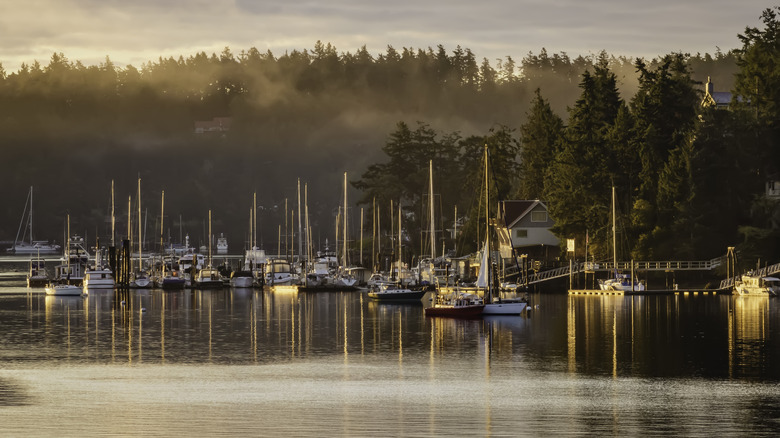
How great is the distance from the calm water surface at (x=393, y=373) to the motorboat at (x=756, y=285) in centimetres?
1023

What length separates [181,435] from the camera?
A: 4084 cm

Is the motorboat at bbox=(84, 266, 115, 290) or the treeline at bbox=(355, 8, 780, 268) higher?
the treeline at bbox=(355, 8, 780, 268)

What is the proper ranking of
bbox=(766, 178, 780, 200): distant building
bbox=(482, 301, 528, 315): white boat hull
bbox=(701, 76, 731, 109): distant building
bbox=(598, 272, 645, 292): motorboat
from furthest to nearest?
bbox=(701, 76, 731, 109): distant building, bbox=(766, 178, 780, 200): distant building, bbox=(598, 272, 645, 292): motorboat, bbox=(482, 301, 528, 315): white boat hull

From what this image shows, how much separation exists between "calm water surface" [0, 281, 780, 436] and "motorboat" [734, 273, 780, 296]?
10230 mm

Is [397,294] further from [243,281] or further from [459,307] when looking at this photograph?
[243,281]

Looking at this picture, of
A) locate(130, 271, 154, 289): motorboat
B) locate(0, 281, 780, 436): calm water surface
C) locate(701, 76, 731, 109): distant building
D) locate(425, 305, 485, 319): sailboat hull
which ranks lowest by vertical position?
locate(0, 281, 780, 436): calm water surface

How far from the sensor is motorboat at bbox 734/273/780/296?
11312cm

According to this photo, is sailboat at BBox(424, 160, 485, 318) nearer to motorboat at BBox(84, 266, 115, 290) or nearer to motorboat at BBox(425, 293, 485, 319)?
motorboat at BBox(425, 293, 485, 319)

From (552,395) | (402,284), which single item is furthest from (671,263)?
(552,395)

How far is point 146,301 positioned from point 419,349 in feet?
190

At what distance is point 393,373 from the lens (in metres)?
58.7

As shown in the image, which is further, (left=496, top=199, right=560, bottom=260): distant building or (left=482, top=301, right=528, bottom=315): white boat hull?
(left=496, top=199, right=560, bottom=260): distant building

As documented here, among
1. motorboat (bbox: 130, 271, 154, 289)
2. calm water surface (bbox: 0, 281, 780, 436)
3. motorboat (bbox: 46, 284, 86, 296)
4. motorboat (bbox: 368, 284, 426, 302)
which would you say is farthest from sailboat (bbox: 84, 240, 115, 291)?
motorboat (bbox: 368, 284, 426, 302)

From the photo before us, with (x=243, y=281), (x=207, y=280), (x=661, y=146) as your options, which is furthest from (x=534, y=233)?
(x=207, y=280)
